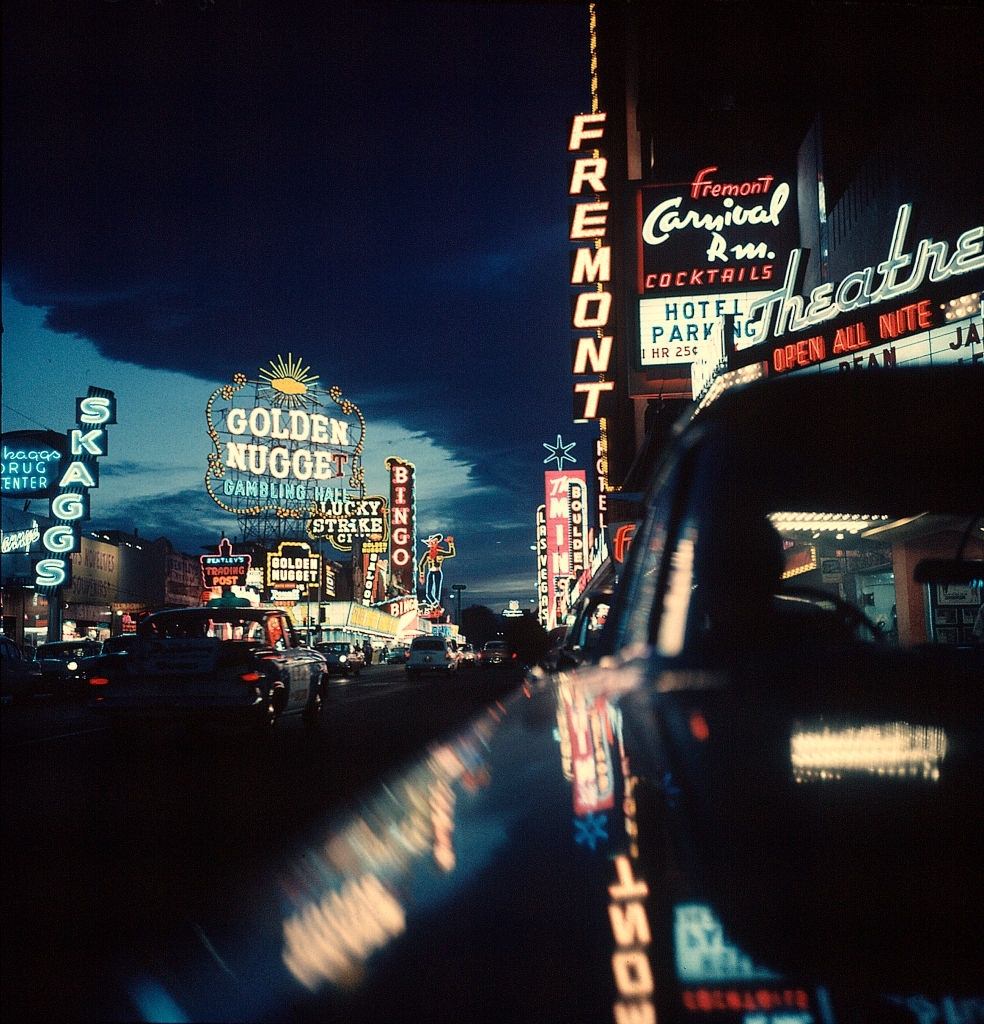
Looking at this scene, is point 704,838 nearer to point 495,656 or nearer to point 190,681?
point 190,681

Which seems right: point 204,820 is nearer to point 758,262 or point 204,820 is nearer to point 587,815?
point 587,815

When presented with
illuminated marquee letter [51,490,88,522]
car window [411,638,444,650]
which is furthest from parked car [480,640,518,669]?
illuminated marquee letter [51,490,88,522]

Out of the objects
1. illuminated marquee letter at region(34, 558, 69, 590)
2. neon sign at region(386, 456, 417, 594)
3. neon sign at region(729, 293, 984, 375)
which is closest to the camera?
neon sign at region(729, 293, 984, 375)

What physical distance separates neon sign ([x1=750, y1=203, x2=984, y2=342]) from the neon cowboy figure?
112 metres

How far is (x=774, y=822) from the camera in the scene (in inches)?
37.4

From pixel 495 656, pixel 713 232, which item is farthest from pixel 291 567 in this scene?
pixel 713 232

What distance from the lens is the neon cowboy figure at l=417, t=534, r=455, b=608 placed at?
416ft

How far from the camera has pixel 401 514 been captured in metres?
95.4

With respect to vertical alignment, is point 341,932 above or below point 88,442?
below

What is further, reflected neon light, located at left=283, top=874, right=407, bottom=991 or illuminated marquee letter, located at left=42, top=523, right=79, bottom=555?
illuminated marquee letter, located at left=42, top=523, right=79, bottom=555

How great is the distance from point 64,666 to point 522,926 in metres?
29.3

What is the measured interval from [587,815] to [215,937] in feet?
1.42

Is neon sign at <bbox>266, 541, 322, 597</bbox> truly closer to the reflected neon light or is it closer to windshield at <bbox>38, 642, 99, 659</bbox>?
windshield at <bbox>38, 642, 99, 659</bbox>

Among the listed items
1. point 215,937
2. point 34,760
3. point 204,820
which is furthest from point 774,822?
point 34,760
